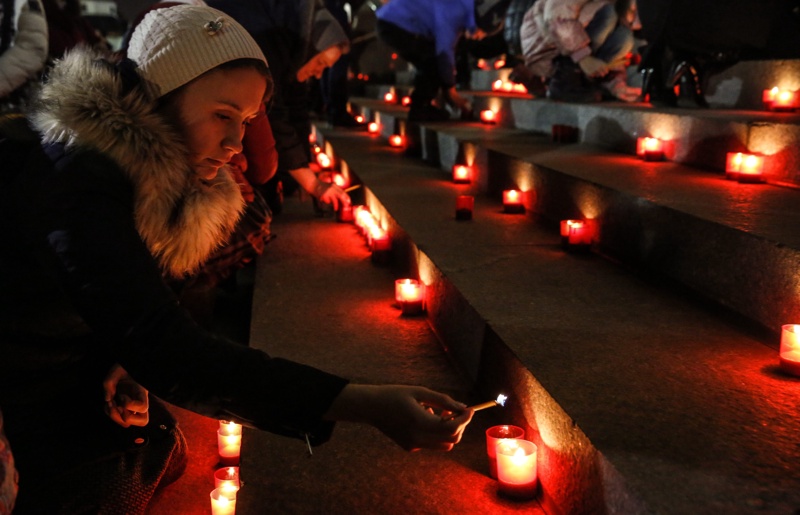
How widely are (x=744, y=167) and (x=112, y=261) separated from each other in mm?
2666

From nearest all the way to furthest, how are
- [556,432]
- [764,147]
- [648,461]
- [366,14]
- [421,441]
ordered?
[421,441], [648,461], [556,432], [764,147], [366,14]

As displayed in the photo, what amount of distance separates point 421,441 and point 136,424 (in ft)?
3.09

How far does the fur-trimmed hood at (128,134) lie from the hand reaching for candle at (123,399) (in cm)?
42

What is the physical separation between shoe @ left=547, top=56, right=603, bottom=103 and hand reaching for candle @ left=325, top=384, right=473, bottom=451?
4634 millimetres

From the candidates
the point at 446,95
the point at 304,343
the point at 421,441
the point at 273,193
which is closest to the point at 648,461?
the point at 421,441

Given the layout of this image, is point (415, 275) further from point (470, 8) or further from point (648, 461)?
point (470, 8)

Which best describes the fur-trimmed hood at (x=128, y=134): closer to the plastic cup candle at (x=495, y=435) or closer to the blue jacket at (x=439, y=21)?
the plastic cup candle at (x=495, y=435)

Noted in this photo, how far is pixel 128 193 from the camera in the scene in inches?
59.6

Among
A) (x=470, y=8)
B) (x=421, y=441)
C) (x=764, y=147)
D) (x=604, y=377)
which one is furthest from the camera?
(x=470, y=8)

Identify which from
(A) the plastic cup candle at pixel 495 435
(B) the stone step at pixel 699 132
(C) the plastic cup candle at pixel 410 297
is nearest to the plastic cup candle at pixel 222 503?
(A) the plastic cup candle at pixel 495 435

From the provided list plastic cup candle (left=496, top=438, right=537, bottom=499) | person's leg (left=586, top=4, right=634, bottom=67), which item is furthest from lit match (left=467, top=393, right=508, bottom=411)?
person's leg (left=586, top=4, right=634, bottom=67)

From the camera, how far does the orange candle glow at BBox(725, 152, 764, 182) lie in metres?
3.16

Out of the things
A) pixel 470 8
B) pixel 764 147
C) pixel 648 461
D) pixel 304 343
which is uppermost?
pixel 470 8

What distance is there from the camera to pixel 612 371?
190cm
